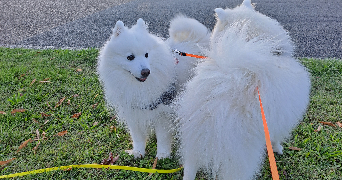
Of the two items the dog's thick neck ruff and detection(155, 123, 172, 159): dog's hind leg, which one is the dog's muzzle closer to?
the dog's thick neck ruff

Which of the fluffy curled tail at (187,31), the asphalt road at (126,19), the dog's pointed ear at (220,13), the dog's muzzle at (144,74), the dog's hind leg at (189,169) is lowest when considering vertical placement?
the dog's hind leg at (189,169)

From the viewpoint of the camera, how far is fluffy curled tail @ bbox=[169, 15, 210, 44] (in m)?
2.55

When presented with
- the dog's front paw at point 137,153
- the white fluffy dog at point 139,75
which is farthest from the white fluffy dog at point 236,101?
the dog's front paw at point 137,153

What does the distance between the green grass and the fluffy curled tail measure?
1248mm

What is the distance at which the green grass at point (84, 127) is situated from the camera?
2553 millimetres

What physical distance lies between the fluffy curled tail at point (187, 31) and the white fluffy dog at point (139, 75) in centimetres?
45

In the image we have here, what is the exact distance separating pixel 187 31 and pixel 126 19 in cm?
403

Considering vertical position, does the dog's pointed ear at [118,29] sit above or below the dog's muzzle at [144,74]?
above

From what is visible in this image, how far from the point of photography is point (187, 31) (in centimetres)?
260

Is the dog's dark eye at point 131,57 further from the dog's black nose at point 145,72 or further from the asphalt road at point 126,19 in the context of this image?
the asphalt road at point 126,19

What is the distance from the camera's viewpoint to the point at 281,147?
269 centimetres

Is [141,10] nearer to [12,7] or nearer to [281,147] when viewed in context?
[12,7]

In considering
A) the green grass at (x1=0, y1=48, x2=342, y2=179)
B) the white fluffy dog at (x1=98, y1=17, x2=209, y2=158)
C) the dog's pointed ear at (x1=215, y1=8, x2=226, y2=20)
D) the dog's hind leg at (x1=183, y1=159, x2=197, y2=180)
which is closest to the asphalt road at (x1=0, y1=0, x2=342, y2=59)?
the green grass at (x1=0, y1=48, x2=342, y2=179)

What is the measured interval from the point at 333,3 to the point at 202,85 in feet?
24.4
